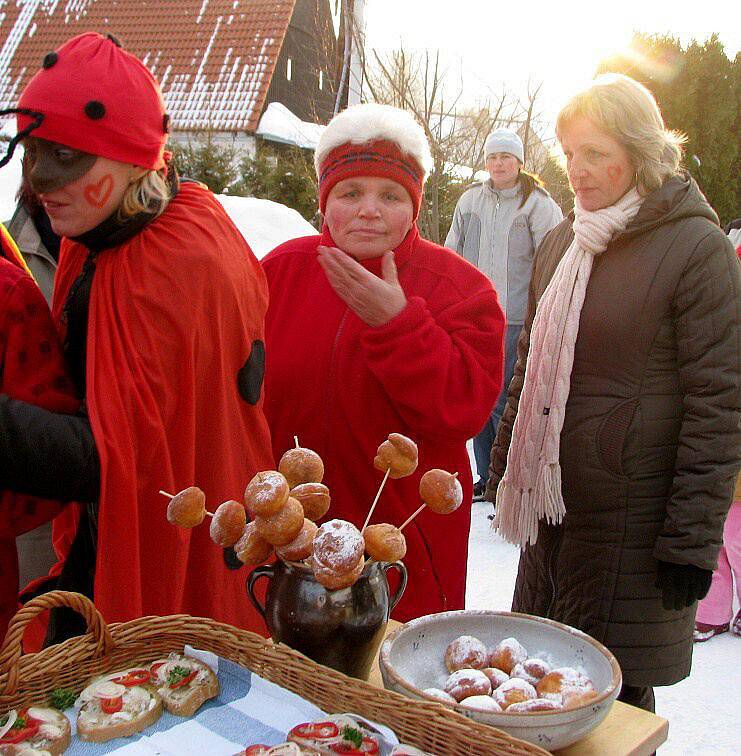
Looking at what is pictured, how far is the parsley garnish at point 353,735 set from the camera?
105cm

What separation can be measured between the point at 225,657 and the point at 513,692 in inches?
17.5

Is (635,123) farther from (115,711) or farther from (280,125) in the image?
(280,125)

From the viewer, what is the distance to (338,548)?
3.76 feet

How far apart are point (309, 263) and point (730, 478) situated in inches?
48.6

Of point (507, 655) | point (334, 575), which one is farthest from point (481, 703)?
point (334, 575)

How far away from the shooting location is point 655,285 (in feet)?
7.00

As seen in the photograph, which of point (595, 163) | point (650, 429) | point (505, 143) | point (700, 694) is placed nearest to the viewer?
point (650, 429)

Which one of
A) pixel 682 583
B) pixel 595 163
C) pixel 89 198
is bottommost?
pixel 682 583

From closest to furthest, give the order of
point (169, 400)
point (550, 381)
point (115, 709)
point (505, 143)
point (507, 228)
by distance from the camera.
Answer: point (115, 709), point (169, 400), point (550, 381), point (505, 143), point (507, 228)

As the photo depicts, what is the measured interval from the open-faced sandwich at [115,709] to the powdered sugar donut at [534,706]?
0.50 m

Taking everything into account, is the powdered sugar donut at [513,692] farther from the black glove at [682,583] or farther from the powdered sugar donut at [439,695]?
the black glove at [682,583]

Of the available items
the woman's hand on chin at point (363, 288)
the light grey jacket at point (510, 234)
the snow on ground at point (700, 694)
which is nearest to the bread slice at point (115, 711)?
the woman's hand on chin at point (363, 288)

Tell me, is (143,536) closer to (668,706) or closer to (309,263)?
(309,263)

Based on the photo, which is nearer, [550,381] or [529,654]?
[529,654]
